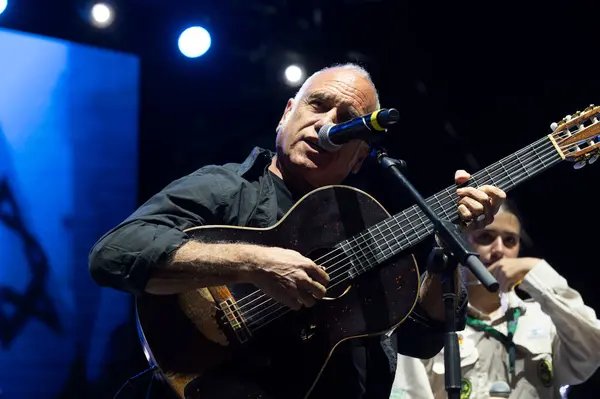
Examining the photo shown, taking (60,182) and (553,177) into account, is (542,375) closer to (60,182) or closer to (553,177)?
(553,177)

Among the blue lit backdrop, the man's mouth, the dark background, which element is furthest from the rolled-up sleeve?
the dark background

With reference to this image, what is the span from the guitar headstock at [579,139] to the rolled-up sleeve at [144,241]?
4.37 feet

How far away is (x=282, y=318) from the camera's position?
2277 millimetres

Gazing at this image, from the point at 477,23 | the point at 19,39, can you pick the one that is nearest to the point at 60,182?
the point at 19,39

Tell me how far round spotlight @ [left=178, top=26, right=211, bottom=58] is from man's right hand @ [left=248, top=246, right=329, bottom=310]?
2612 mm

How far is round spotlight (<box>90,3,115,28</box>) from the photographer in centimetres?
423

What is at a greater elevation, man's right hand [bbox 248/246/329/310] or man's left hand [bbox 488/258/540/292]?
man's right hand [bbox 248/246/329/310]

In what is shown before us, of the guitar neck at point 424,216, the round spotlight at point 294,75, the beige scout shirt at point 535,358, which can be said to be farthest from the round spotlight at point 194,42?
the guitar neck at point 424,216

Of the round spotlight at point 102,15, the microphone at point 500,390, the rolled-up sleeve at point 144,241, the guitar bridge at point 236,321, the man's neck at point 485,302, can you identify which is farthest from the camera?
the round spotlight at point 102,15

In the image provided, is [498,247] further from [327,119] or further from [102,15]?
[102,15]

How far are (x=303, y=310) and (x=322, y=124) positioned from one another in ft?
2.58

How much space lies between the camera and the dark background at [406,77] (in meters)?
4.35

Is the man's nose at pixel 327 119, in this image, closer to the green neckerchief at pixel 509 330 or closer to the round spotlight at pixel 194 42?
the green neckerchief at pixel 509 330

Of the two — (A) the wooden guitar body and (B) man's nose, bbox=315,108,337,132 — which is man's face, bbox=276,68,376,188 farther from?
(A) the wooden guitar body
